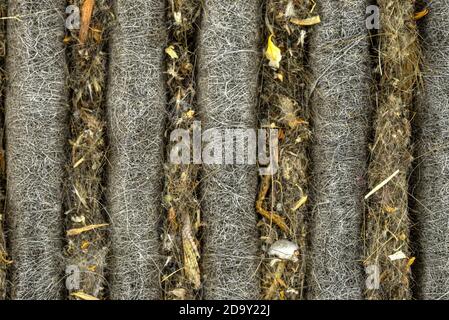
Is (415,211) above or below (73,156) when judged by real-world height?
below

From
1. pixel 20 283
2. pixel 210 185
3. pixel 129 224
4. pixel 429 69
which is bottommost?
pixel 20 283

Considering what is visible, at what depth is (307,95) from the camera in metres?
2.00

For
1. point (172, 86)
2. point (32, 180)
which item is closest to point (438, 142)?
point (172, 86)

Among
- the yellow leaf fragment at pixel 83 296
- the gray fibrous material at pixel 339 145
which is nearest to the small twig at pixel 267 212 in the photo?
the gray fibrous material at pixel 339 145

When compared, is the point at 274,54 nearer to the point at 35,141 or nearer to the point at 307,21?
the point at 307,21

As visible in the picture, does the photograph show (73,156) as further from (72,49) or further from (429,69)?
(429,69)

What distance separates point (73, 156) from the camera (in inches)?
78.5

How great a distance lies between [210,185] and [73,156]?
54 centimetres

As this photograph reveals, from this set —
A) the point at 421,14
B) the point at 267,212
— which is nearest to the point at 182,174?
the point at 267,212

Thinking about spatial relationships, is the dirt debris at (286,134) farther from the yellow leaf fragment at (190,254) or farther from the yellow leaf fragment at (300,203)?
the yellow leaf fragment at (190,254)

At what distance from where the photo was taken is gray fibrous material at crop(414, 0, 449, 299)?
78.3 inches

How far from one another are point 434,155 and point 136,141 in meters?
1.15

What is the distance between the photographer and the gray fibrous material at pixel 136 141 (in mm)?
1961

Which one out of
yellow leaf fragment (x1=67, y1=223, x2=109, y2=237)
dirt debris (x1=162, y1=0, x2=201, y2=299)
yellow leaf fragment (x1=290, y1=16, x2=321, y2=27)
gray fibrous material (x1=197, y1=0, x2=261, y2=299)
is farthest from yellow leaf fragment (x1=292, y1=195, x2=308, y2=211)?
yellow leaf fragment (x1=67, y1=223, x2=109, y2=237)
